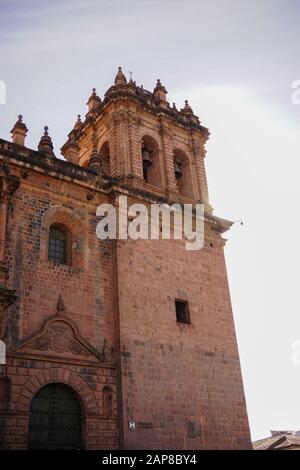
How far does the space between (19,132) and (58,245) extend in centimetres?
357

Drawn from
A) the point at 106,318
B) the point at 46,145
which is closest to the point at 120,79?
the point at 46,145

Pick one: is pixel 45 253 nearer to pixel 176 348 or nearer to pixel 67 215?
pixel 67 215

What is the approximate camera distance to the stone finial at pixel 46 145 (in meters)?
14.4

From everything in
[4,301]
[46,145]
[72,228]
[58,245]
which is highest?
[46,145]

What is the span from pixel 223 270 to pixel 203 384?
4.20 meters

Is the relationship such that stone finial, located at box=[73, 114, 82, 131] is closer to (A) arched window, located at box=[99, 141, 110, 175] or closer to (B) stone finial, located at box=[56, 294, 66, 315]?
(A) arched window, located at box=[99, 141, 110, 175]

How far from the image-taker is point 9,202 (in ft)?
41.7

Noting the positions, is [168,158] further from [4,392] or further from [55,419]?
[4,392]

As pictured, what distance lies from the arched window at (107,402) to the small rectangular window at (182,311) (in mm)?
3428

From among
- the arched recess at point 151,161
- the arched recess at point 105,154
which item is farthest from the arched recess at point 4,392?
the arched recess at point 105,154

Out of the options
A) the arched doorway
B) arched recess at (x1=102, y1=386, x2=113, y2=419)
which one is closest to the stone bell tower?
arched recess at (x1=102, y1=386, x2=113, y2=419)

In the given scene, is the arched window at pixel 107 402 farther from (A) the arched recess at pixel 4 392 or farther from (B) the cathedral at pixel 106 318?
(A) the arched recess at pixel 4 392

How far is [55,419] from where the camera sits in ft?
36.8

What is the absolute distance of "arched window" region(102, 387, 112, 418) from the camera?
1183cm
